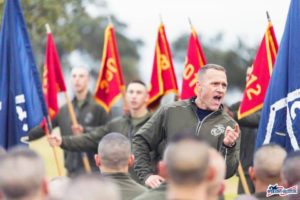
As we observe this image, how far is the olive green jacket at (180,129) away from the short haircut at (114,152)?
1.09 meters

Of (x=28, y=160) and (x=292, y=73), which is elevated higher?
(x=292, y=73)

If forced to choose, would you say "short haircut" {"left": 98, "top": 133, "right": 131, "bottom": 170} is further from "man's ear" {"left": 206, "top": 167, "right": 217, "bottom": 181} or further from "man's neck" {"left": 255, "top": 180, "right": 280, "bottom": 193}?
"man's ear" {"left": 206, "top": 167, "right": 217, "bottom": 181}

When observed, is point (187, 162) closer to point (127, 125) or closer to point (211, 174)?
point (211, 174)

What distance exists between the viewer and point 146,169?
7.28 meters

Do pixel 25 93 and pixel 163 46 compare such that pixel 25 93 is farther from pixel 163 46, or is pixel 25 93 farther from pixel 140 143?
pixel 163 46

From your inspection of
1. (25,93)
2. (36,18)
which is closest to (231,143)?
(25,93)

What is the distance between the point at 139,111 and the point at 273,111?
8.79ft

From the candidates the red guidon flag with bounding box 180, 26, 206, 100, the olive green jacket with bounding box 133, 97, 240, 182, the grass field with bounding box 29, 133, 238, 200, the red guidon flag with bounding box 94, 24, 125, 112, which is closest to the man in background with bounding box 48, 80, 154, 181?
the grass field with bounding box 29, 133, 238, 200

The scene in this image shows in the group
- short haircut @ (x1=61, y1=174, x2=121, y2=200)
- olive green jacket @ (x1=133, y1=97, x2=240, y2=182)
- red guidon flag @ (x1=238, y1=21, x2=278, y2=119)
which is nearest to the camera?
short haircut @ (x1=61, y1=174, x2=121, y2=200)

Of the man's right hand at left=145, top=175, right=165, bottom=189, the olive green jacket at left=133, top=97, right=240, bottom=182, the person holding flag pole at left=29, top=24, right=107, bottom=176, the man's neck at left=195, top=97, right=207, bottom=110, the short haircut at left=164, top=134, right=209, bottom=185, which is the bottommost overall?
the man's right hand at left=145, top=175, right=165, bottom=189

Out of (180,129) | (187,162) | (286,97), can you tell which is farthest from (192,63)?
(187,162)

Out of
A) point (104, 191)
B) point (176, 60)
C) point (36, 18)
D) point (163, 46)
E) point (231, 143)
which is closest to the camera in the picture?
point (104, 191)

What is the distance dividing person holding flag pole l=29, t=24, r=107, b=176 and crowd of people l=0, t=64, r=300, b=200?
0.02 meters

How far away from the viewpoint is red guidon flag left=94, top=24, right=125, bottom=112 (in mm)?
11680
